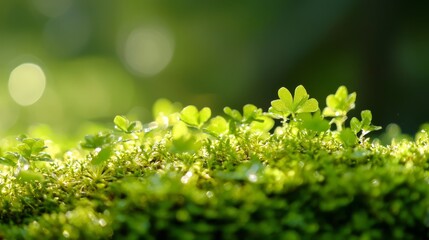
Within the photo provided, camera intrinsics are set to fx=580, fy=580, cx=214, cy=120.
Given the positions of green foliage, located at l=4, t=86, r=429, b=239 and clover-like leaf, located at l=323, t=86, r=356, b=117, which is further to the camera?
clover-like leaf, located at l=323, t=86, r=356, b=117

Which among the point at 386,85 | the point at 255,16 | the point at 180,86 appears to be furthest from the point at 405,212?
the point at 180,86

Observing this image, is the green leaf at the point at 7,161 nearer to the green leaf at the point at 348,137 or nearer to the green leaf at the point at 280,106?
the green leaf at the point at 280,106

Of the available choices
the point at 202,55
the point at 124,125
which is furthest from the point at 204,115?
the point at 202,55

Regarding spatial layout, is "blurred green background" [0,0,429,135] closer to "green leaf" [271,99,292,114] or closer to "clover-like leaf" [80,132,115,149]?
"green leaf" [271,99,292,114]

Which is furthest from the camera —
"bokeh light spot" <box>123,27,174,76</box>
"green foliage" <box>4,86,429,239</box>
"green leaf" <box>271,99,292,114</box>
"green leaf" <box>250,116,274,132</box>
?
"bokeh light spot" <box>123,27,174,76</box>

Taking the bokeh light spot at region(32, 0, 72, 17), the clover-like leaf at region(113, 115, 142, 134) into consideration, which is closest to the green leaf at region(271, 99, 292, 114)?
the clover-like leaf at region(113, 115, 142, 134)
